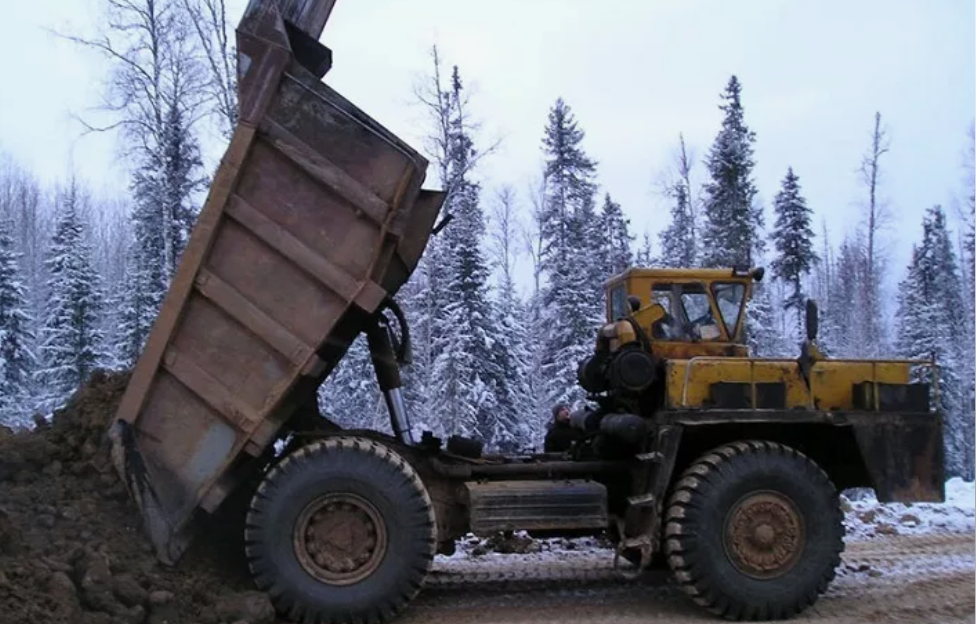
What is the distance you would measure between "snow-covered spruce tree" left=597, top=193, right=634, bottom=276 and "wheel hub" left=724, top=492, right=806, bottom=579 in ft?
92.4

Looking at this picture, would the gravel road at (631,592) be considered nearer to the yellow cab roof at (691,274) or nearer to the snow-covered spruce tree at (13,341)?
the yellow cab roof at (691,274)

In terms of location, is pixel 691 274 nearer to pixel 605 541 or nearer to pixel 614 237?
pixel 605 541

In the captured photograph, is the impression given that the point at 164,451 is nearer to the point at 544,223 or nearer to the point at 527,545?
the point at 527,545

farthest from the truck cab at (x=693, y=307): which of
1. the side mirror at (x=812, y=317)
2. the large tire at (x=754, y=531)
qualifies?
the large tire at (x=754, y=531)

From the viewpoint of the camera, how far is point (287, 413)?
7.18m

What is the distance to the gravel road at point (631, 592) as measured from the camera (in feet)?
24.3

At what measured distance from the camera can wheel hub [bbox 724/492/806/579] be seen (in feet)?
24.2

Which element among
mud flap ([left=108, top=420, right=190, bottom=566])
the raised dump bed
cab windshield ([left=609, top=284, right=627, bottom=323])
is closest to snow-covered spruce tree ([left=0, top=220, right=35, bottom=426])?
mud flap ([left=108, top=420, right=190, bottom=566])

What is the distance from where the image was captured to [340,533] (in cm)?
721

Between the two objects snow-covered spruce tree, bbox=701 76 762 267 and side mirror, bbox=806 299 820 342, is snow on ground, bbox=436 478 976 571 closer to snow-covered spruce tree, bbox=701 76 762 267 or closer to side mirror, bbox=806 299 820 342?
side mirror, bbox=806 299 820 342

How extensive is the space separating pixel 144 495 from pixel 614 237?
3345 centimetres

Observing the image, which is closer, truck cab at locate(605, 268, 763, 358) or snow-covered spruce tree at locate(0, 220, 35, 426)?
truck cab at locate(605, 268, 763, 358)

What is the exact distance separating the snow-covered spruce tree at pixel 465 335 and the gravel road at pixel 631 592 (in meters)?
15.0

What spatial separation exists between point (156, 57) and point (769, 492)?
69.8 ft
